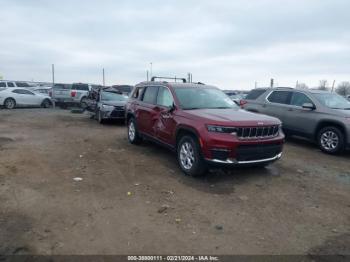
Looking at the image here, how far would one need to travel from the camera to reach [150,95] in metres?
8.49

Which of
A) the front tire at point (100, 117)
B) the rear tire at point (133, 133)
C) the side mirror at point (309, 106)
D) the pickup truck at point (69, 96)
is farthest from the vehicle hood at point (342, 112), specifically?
the pickup truck at point (69, 96)

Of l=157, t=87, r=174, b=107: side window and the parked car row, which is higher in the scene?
l=157, t=87, r=174, b=107: side window

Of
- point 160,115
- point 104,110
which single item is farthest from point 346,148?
point 104,110

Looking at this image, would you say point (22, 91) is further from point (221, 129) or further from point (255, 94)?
point (221, 129)

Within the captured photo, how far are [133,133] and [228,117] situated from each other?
391 cm

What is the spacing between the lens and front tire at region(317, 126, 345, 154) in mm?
8742

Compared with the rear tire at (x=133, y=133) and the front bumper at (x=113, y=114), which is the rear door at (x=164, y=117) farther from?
the front bumper at (x=113, y=114)

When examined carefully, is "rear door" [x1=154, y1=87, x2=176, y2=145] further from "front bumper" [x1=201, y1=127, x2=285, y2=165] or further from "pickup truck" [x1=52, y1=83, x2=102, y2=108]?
"pickup truck" [x1=52, y1=83, x2=102, y2=108]

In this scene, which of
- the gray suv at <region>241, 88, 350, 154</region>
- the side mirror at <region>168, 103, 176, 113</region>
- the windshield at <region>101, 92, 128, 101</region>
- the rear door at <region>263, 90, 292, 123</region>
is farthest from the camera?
the windshield at <region>101, 92, 128, 101</region>

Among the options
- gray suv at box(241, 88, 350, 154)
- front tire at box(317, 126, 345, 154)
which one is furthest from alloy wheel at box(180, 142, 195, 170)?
front tire at box(317, 126, 345, 154)

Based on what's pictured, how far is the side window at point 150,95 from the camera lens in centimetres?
823

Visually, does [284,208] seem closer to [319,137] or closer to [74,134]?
[319,137]

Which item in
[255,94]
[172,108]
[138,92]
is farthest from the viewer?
[255,94]

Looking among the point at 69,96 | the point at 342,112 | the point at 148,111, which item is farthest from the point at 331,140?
the point at 69,96
